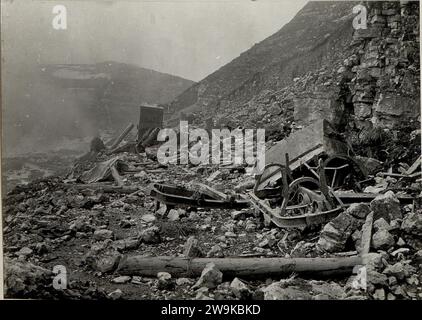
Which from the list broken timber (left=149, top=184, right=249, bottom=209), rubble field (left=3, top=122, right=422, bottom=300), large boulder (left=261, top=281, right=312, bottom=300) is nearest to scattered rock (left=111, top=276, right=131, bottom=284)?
rubble field (left=3, top=122, right=422, bottom=300)

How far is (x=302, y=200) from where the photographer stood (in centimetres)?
488

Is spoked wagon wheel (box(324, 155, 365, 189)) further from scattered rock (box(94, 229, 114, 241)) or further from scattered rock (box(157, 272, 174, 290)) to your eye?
scattered rock (box(94, 229, 114, 241))

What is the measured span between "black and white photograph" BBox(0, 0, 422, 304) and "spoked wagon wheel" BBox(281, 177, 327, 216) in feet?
0.08

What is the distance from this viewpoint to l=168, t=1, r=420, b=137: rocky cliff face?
6230 mm

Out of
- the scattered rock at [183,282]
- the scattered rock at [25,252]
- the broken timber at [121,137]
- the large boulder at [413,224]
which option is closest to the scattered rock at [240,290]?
the scattered rock at [183,282]

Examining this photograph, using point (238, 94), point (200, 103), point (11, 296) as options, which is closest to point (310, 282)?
point (11, 296)

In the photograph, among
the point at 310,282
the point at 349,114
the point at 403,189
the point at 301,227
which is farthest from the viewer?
the point at 349,114

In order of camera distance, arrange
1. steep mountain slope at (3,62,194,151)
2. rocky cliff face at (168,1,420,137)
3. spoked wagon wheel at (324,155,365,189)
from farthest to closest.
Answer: rocky cliff face at (168,1,420,137), spoked wagon wheel at (324,155,365,189), steep mountain slope at (3,62,194,151)

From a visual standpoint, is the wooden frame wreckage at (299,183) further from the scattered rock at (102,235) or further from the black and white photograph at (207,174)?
the scattered rock at (102,235)

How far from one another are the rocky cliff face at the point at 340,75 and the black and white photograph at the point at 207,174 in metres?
0.04

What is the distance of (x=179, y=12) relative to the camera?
16.2ft

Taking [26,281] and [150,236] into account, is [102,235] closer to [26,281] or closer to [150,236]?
[150,236]

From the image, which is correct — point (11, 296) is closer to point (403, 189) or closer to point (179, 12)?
point (179, 12)

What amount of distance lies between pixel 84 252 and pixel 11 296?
0.86 m
